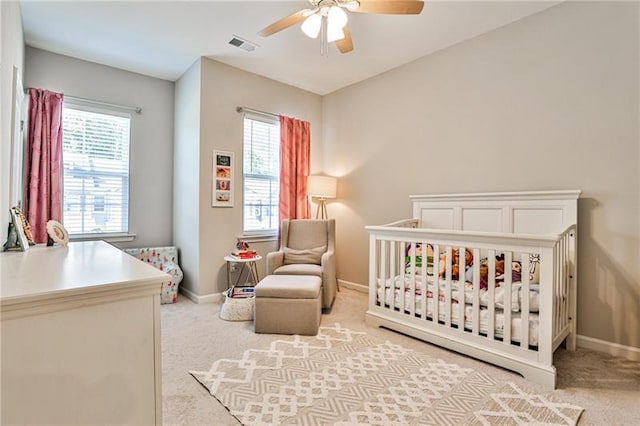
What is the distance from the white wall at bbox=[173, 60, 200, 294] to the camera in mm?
3465

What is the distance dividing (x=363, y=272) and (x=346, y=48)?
8.42 ft

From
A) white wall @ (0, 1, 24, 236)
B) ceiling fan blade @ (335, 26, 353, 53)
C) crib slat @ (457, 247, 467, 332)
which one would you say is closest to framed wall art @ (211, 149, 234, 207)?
white wall @ (0, 1, 24, 236)

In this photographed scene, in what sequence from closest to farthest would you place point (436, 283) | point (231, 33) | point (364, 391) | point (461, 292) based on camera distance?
point (364, 391)
point (461, 292)
point (436, 283)
point (231, 33)

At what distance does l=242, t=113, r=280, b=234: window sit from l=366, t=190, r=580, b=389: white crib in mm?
1702

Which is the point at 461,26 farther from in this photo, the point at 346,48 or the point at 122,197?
the point at 122,197

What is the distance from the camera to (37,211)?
3.04 m

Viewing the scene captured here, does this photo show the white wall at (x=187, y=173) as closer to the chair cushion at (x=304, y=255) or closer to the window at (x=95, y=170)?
the window at (x=95, y=170)

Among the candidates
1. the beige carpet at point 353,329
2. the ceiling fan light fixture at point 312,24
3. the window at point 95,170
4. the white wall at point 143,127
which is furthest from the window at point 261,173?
the ceiling fan light fixture at point 312,24

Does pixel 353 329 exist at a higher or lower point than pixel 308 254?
lower

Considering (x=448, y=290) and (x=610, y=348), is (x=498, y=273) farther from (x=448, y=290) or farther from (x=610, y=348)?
(x=610, y=348)

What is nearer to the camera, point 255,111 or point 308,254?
point 308,254

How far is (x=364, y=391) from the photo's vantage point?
1.78 m

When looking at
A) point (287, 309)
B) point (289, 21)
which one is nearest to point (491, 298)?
point (287, 309)

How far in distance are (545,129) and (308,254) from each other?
2.52 meters
